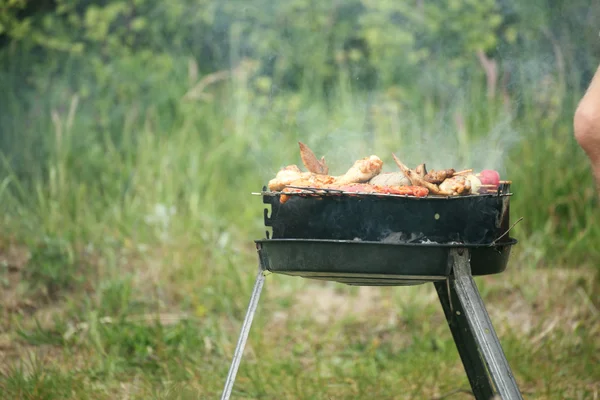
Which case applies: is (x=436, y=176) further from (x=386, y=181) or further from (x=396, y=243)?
(x=396, y=243)

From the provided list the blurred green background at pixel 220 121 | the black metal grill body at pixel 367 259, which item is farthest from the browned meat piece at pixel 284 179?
the blurred green background at pixel 220 121

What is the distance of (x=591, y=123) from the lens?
217cm

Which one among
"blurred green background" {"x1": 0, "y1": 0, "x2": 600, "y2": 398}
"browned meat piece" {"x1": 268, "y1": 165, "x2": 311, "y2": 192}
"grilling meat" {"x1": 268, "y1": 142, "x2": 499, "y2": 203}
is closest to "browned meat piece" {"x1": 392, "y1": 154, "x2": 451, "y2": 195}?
"grilling meat" {"x1": 268, "y1": 142, "x2": 499, "y2": 203}

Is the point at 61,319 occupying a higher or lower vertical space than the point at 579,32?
lower

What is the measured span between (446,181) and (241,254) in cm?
278

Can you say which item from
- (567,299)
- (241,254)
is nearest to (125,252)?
(241,254)

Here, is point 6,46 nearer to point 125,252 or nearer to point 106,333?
point 125,252

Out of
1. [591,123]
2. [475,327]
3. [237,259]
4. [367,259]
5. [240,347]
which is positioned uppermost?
[591,123]

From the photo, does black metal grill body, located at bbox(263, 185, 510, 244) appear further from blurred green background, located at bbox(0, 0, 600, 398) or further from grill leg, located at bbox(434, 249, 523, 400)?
blurred green background, located at bbox(0, 0, 600, 398)

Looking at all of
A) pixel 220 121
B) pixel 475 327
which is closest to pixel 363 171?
pixel 475 327

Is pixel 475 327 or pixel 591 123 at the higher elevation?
pixel 591 123

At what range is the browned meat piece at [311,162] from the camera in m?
2.63

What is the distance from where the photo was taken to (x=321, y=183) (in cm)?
246

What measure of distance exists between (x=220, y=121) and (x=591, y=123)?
407cm
